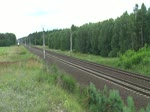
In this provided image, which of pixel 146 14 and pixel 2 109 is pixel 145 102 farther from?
pixel 146 14

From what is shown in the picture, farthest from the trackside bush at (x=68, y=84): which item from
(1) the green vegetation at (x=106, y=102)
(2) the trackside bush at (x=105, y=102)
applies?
(2) the trackside bush at (x=105, y=102)

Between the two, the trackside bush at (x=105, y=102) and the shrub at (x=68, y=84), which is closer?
the trackside bush at (x=105, y=102)

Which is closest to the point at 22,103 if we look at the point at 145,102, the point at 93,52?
the point at 145,102

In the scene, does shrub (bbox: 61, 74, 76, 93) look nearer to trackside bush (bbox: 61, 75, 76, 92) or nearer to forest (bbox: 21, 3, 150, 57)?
trackside bush (bbox: 61, 75, 76, 92)

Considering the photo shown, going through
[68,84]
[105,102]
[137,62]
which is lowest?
[137,62]

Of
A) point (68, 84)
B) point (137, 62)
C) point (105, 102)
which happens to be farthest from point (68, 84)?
point (137, 62)

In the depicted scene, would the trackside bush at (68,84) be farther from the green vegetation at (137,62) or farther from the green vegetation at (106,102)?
the green vegetation at (137,62)

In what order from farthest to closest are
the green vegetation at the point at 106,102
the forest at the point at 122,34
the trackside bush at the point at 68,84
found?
the forest at the point at 122,34, the trackside bush at the point at 68,84, the green vegetation at the point at 106,102

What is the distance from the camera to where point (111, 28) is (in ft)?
224

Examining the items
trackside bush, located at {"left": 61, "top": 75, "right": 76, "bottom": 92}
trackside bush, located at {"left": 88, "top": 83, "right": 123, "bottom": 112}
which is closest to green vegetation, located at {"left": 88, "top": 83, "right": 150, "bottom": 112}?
trackside bush, located at {"left": 88, "top": 83, "right": 123, "bottom": 112}

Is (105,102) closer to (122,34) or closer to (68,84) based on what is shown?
(68,84)

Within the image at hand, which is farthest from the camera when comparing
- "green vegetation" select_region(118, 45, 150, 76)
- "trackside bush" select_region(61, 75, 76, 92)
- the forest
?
the forest

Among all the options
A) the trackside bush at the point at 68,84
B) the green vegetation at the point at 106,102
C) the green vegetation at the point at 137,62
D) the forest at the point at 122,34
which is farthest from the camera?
the forest at the point at 122,34

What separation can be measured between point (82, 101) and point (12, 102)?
376 cm
